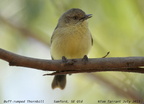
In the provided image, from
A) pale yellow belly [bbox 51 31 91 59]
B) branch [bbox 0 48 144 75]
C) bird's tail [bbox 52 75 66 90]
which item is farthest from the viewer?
bird's tail [bbox 52 75 66 90]

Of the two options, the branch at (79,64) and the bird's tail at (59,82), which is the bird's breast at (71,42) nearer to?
the bird's tail at (59,82)

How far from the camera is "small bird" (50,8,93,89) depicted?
10.2 feet

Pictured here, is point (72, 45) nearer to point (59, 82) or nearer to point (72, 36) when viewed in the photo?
point (72, 36)

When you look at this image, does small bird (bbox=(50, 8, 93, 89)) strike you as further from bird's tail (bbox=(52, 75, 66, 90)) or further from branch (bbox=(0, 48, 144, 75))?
branch (bbox=(0, 48, 144, 75))

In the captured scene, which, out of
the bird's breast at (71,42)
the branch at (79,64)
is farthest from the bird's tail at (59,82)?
the branch at (79,64)

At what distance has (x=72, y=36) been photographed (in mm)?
3141

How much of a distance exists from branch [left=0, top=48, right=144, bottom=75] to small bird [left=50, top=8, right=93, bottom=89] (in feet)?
3.21

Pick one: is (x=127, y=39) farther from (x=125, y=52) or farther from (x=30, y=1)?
(x=30, y=1)

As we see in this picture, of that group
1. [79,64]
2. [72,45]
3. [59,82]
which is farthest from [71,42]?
[79,64]

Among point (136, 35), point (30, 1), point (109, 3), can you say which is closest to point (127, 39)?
point (136, 35)

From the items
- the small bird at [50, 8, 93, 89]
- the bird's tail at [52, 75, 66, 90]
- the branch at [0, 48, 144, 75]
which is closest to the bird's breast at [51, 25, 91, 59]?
the small bird at [50, 8, 93, 89]

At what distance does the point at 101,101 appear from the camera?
9.71 feet

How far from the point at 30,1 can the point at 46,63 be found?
1443 millimetres

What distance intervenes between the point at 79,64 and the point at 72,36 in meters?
1.05
